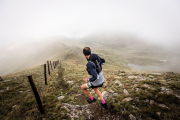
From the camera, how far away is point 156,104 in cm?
523

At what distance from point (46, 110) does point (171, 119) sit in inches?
325

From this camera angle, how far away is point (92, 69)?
4.71 m

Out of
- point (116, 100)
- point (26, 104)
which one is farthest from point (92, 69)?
point (26, 104)

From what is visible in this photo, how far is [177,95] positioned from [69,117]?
780cm

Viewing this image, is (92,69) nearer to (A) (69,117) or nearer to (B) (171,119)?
(A) (69,117)

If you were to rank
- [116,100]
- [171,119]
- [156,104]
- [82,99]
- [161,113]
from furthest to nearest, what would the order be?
[82,99] < [116,100] < [156,104] < [161,113] < [171,119]

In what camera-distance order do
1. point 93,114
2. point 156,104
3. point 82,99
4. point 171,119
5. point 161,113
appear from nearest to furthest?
point 171,119 < point 161,113 < point 156,104 < point 93,114 < point 82,99

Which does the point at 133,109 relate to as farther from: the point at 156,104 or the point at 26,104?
the point at 26,104

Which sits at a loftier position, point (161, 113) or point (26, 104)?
point (161, 113)

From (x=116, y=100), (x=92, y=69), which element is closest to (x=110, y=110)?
(x=116, y=100)

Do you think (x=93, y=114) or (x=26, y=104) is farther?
(x=26, y=104)

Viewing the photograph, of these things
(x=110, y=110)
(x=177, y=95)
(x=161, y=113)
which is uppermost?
(x=177, y=95)

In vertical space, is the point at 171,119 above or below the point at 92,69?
below

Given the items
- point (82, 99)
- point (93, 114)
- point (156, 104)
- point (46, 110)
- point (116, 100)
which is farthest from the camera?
point (82, 99)
